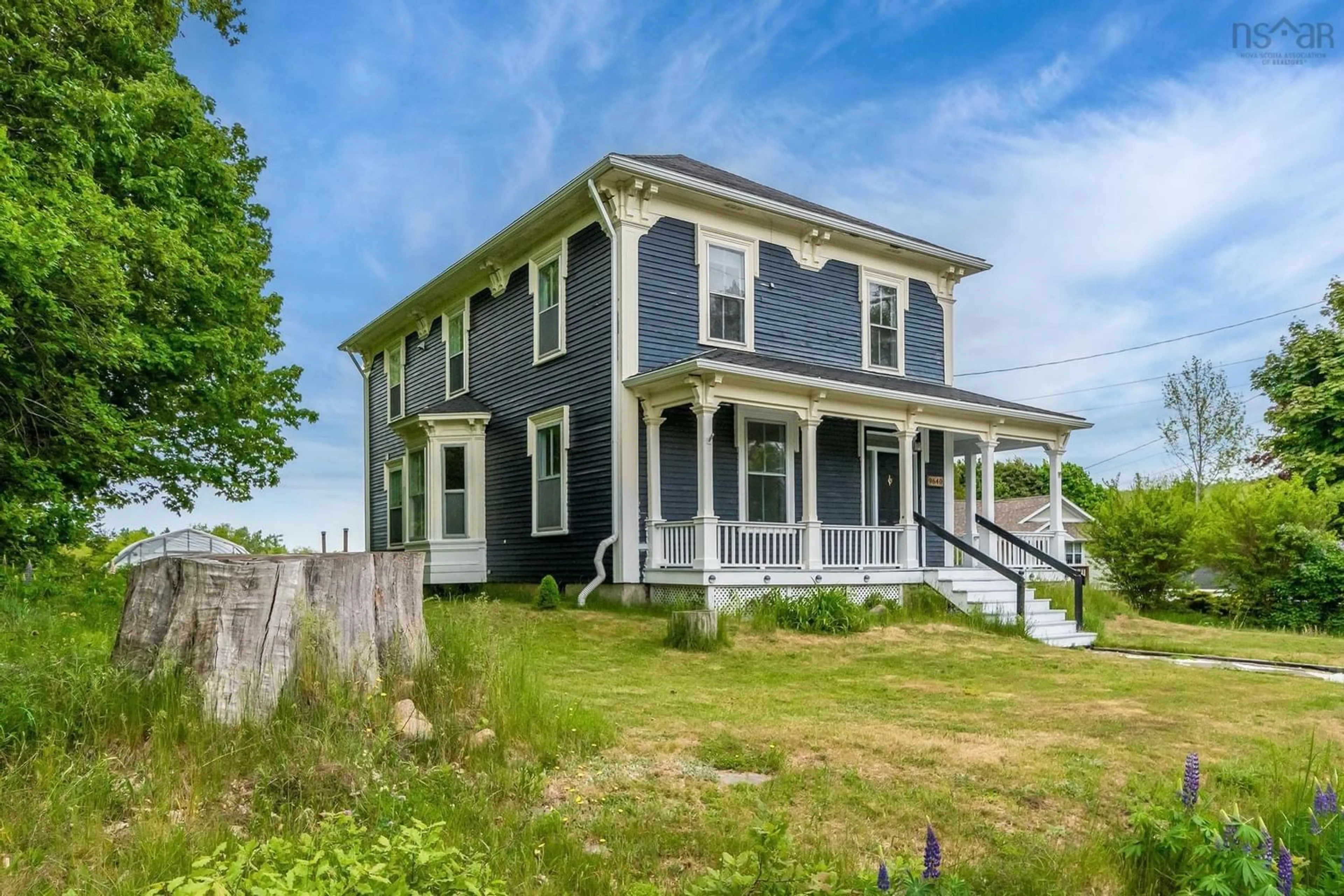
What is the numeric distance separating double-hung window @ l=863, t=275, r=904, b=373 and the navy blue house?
5 centimetres

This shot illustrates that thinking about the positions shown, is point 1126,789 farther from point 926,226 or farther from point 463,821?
point 926,226

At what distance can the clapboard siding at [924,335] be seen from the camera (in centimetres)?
1725

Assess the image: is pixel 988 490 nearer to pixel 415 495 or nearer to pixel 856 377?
pixel 856 377

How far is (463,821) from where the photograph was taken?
3.54 meters

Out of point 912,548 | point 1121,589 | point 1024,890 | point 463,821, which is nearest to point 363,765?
point 463,821

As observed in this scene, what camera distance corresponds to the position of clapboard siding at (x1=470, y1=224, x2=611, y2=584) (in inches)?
554

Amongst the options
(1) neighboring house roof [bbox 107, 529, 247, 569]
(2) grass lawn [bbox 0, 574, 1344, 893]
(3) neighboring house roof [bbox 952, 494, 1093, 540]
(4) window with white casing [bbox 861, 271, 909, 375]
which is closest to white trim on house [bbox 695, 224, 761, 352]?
(4) window with white casing [bbox 861, 271, 909, 375]

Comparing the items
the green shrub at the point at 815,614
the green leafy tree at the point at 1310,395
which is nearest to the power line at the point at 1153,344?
the green leafy tree at the point at 1310,395

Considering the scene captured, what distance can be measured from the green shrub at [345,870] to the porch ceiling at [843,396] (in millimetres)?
9403

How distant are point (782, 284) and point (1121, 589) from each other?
35.9 feet

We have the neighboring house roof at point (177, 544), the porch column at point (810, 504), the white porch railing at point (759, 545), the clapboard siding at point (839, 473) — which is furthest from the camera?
the neighboring house roof at point (177, 544)

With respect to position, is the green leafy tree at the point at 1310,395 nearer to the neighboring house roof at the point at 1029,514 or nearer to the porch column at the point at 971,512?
the neighboring house roof at the point at 1029,514

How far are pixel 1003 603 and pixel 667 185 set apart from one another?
27.3 ft

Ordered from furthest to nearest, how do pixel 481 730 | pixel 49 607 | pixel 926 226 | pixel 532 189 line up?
1. pixel 926 226
2. pixel 532 189
3. pixel 49 607
4. pixel 481 730
